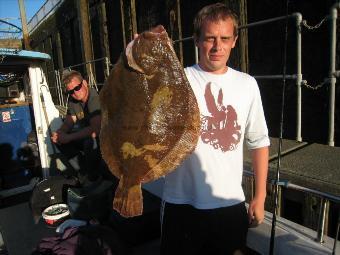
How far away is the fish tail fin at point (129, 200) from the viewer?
64.5 inches

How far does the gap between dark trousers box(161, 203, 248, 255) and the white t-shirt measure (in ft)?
0.17

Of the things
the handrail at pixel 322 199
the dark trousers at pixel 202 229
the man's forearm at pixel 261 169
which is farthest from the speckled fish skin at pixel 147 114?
the handrail at pixel 322 199

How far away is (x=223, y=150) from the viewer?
1.86 m

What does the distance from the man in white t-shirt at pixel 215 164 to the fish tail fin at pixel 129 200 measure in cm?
32

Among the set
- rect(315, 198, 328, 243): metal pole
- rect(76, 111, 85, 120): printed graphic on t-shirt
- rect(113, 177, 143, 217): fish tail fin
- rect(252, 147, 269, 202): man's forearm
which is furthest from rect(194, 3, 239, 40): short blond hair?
rect(76, 111, 85, 120): printed graphic on t-shirt

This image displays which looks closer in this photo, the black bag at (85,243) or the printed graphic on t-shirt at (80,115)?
the black bag at (85,243)

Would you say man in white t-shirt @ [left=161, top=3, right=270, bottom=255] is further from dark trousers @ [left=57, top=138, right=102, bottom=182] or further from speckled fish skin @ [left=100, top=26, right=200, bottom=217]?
dark trousers @ [left=57, top=138, right=102, bottom=182]

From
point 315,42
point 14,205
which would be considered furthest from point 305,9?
point 14,205

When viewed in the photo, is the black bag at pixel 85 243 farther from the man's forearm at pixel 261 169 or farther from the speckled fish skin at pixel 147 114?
the man's forearm at pixel 261 169

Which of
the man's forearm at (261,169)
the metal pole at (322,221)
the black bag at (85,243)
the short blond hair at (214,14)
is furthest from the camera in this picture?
the black bag at (85,243)

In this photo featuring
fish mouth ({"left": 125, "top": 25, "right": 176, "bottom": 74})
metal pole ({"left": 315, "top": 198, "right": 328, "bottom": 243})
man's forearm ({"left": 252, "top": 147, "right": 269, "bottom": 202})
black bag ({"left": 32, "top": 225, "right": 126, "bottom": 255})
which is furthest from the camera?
black bag ({"left": 32, "top": 225, "right": 126, "bottom": 255})

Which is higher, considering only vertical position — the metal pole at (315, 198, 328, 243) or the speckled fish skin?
the speckled fish skin

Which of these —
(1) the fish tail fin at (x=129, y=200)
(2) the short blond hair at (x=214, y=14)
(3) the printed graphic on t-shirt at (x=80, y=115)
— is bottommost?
(1) the fish tail fin at (x=129, y=200)

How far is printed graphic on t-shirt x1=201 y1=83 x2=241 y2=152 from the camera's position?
5.98ft
